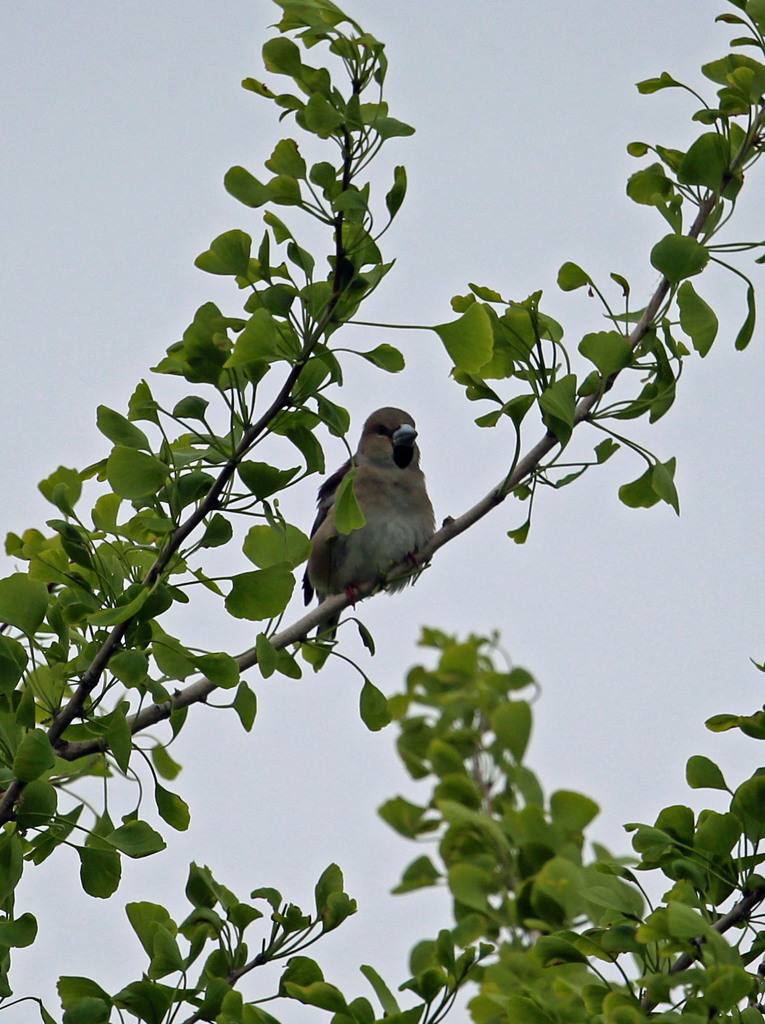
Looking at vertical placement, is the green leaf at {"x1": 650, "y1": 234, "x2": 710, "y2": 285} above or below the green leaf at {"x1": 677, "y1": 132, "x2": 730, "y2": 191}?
below

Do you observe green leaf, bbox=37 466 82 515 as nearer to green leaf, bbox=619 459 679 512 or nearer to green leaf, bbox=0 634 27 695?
green leaf, bbox=0 634 27 695

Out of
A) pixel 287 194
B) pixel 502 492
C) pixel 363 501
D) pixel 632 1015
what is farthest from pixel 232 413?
pixel 363 501

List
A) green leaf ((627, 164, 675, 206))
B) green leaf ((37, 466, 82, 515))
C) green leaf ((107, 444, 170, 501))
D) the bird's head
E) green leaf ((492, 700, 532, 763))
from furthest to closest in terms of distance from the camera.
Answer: the bird's head → green leaf ((492, 700, 532, 763)) → green leaf ((37, 466, 82, 515)) → green leaf ((627, 164, 675, 206)) → green leaf ((107, 444, 170, 501))

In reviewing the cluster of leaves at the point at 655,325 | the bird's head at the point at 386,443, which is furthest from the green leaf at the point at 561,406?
the bird's head at the point at 386,443

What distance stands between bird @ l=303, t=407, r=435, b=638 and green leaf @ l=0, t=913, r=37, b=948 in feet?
10.5

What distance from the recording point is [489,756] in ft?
36.3

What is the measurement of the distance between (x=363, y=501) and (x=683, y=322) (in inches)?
154

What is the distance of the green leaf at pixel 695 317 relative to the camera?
129 inches

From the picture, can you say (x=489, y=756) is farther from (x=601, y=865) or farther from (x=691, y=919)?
(x=691, y=919)

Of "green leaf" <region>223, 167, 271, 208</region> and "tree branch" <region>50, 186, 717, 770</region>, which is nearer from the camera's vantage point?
"green leaf" <region>223, 167, 271, 208</region>

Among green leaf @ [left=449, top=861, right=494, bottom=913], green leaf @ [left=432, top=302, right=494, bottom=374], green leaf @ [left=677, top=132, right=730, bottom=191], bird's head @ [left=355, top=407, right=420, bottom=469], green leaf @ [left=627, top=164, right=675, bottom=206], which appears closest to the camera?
green leaf @ [left=432, top=302, right=494, bottom=374]

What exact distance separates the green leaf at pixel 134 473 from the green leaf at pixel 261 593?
36cm

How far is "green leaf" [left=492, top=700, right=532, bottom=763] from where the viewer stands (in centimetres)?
535

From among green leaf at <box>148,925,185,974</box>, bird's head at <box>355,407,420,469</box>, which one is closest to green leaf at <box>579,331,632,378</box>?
green leaf at <box>148,925,185,974</box>
